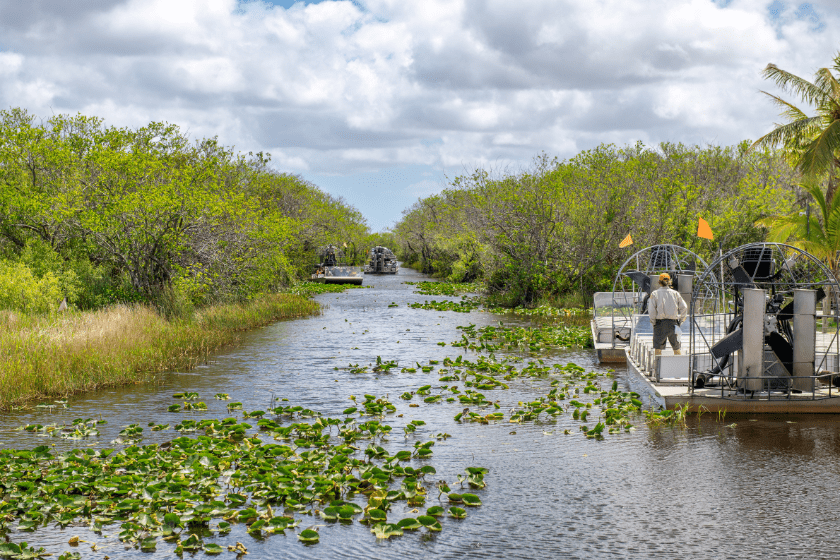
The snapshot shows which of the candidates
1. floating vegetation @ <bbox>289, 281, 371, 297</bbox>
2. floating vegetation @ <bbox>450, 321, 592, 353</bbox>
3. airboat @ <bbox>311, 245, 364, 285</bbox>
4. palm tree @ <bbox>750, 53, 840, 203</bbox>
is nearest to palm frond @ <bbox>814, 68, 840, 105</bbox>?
palm tree @ <bbox>750, 53, 840, 203</bbox>

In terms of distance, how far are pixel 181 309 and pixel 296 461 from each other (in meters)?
15.1

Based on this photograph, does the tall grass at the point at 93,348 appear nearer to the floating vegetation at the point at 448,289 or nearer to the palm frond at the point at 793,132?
the palm frond at the point at 793,132

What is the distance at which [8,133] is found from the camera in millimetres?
26891

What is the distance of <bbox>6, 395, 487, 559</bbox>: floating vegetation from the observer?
26.5ft

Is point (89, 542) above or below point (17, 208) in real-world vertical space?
below

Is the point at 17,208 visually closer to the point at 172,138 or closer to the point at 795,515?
the point at 172,138

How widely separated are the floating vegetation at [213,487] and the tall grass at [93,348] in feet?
13.5

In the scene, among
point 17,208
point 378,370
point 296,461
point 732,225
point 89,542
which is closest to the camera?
point 89,542

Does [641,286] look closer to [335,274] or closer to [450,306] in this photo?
[450,306]

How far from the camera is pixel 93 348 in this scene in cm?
1689

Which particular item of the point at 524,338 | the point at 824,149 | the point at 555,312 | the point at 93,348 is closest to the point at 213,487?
the point at 93,348

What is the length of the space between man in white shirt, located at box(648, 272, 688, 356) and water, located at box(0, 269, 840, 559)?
2082 millimetres

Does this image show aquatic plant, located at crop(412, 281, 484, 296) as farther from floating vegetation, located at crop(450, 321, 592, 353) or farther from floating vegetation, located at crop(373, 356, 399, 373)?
floating vegetation, located at crop(373, 356, 399, 373)

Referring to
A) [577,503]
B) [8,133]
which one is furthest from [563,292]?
[577,503]
